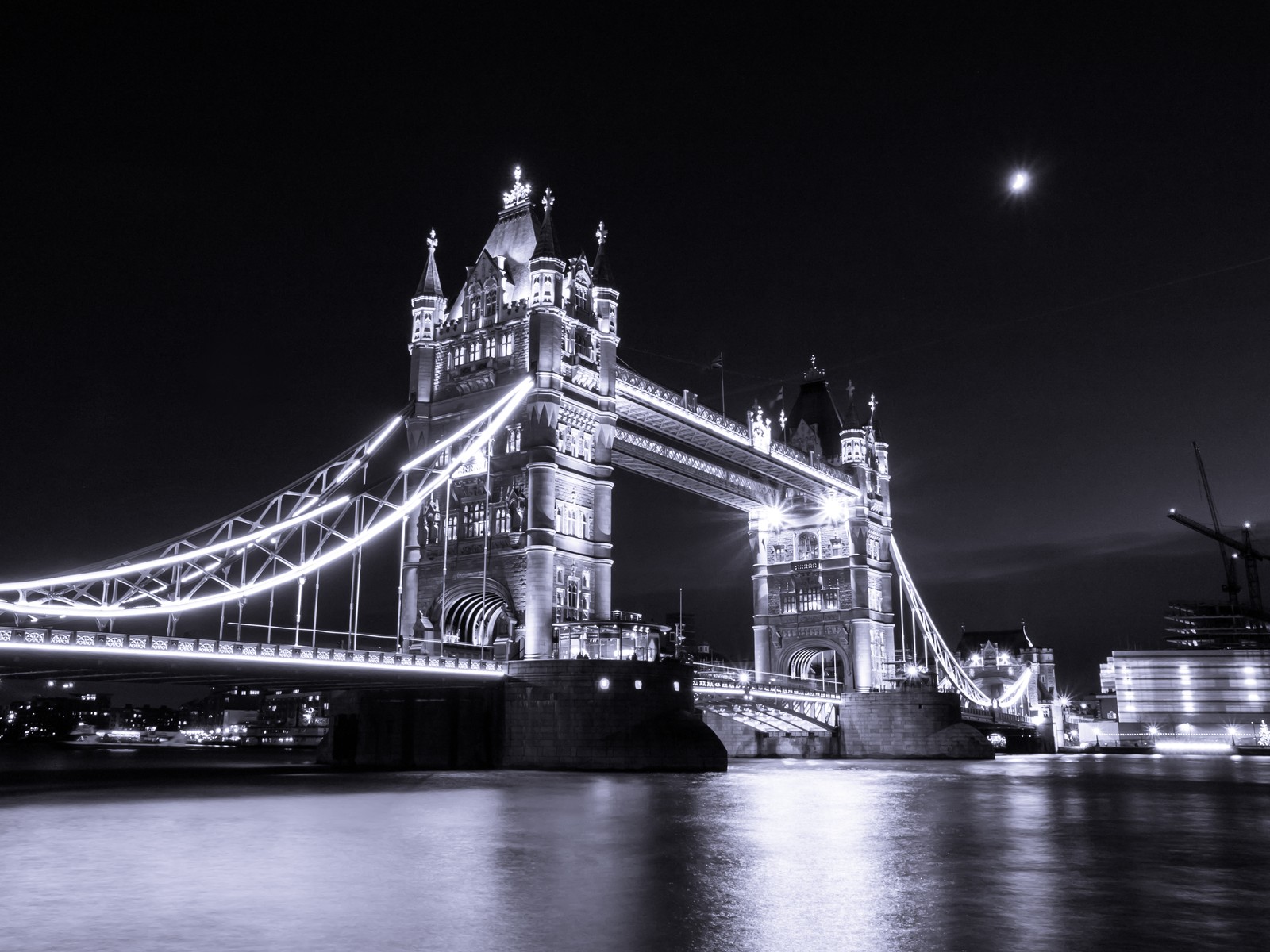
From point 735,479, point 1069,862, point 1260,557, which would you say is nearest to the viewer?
point 1069,862

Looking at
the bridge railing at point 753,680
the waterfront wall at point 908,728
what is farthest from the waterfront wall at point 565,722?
the waterfront wall at point 908,728

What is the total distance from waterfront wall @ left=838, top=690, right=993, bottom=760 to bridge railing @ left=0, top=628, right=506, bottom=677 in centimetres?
3486

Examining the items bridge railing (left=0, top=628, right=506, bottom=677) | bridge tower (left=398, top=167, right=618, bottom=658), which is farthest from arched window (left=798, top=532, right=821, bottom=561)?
bridge railing (left=0, top=628, right=506, bottom=677)

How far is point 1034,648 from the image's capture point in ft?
485

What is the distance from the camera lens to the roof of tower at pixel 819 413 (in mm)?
88500

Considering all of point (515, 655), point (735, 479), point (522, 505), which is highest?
point (735, 479)

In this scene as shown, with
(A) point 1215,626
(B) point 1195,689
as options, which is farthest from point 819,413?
(A) point 1215,626

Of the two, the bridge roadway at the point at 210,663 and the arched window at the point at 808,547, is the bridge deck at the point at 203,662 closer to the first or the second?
the bridge roadway at the point at 210,663

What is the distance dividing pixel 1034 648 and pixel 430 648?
388 ft

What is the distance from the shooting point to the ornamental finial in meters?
56.2

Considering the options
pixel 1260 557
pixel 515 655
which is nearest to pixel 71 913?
pixel 515 655

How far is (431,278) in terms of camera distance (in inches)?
2192

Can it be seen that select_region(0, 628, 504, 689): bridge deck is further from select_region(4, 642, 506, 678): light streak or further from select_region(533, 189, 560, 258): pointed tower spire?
select_region(533, 189, 560, 258): pointed tower spire

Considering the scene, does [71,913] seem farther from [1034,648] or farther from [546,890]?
[1034,648]
